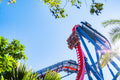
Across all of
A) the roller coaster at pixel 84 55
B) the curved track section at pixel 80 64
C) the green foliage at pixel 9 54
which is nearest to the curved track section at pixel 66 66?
the roller coaster at pixel 84 55

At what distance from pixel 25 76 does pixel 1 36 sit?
205 cm

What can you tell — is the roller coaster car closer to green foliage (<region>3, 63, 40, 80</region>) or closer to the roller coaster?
the roller coaster

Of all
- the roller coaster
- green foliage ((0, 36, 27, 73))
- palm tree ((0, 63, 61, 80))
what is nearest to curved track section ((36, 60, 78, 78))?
the roller coaster

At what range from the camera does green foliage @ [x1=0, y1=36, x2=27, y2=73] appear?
4384 millimetres

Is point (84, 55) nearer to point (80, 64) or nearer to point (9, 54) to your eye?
point (80, 64)

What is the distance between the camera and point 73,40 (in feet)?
83.0

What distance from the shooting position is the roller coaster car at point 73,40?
24.6m

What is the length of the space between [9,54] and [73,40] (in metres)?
20.8

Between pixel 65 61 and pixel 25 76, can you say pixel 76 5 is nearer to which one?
pixel 25 76

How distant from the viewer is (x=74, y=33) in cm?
2467

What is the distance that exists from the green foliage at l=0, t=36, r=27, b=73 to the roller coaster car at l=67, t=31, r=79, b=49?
19.6 m

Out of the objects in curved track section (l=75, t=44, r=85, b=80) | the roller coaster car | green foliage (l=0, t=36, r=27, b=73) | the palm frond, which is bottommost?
green foliage (l=0, t=36, r=27, b=73)

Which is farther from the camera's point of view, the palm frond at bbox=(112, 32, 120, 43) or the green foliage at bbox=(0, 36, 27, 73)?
the palm frond at bbox=(112, 32, 120, 43)

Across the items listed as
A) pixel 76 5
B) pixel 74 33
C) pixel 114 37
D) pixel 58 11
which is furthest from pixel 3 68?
pixel 74 33
